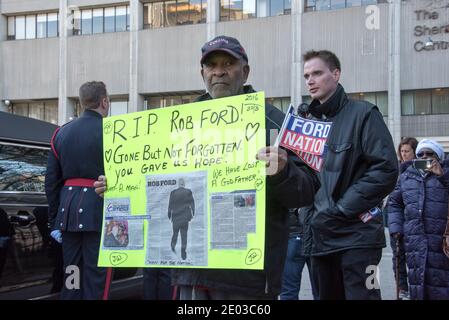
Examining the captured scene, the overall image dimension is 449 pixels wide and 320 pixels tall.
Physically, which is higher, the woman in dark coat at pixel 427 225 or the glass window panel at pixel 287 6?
the glass window panel at pixel 287 6

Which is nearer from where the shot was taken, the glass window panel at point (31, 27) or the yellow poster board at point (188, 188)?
the yellow poster board at point (188, 188)

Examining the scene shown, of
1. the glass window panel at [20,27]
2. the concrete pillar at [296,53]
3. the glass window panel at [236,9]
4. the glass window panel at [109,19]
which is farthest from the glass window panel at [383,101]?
the glass window panel at [20,27]

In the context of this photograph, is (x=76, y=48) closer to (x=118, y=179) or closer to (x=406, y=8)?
(x=406, y=8)

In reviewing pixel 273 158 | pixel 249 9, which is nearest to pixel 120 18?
pixel 249 9

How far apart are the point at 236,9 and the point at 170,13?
4.31 metres

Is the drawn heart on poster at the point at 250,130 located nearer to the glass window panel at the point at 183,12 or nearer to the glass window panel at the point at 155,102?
the glass window panel at the point at 155,102

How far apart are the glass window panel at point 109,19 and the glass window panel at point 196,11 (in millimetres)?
4995

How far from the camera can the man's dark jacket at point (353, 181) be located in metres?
3.41

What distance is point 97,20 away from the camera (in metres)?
34.6

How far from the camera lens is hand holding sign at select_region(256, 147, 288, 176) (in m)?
2.33

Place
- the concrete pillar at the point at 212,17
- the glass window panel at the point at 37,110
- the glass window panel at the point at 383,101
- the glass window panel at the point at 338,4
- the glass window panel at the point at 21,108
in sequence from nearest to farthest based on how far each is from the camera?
the glass window panel at the point at 383,101 < the glass window panel at the point at 338,4 < the concrete pillar at the point at 212,17 < the glass window panel at the point at 37,110 < the glass window panel at the point at 21,108

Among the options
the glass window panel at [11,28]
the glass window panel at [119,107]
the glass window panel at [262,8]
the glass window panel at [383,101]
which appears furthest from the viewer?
the glass window panel at [11,28]

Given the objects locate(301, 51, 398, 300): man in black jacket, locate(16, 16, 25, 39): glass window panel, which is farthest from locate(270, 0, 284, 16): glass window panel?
locate(301, 51, 398, 300): man in black jacket

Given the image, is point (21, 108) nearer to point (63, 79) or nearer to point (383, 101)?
point (63, 79)
